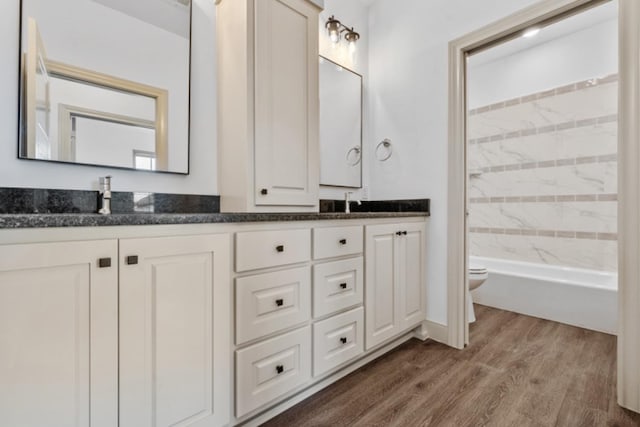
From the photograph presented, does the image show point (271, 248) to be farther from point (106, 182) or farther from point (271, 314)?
point (106, 182)

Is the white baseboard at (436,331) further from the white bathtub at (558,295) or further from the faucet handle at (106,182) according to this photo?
the faucet handle at (106,182)

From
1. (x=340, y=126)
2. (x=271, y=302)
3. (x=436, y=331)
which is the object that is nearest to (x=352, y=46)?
(x=340, y=126)

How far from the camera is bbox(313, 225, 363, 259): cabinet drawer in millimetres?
1446

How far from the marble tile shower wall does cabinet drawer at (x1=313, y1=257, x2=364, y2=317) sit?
2531 mm

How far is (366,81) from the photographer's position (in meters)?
2.59

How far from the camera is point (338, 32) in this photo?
2.30m

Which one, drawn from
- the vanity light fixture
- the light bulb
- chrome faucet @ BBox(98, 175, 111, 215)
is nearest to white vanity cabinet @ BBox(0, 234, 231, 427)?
chrome faucet @ BBox(98, 175, 111, 215)

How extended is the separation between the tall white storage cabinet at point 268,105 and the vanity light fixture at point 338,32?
60cm

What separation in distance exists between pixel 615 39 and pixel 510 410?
3328mm

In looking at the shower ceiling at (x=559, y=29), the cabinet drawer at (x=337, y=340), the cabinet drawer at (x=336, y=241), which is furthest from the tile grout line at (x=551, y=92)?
the cabinet drawer at (x=337, y=340)

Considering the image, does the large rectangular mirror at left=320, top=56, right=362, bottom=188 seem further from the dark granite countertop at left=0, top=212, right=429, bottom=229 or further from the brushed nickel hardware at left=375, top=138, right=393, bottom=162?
the dark granite countertop at left=0, top=212, right=429, bottom=229

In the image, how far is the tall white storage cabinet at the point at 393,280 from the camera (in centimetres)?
172

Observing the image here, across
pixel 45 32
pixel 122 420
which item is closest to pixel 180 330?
pixel 122 420

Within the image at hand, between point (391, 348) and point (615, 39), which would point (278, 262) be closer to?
point (391, 348)
